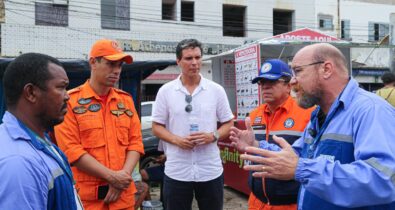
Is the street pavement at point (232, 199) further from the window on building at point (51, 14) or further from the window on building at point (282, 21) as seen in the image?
the window on building at point (282, 21)

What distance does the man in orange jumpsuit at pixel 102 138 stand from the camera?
286 centimetres

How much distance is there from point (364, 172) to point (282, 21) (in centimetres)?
2389

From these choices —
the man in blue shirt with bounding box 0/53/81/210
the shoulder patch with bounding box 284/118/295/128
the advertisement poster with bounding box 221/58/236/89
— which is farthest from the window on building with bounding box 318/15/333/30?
the man in blue shirt with bounding box 0/53/81/210

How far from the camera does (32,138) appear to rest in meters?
1.57

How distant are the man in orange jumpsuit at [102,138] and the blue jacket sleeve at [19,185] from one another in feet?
4.57

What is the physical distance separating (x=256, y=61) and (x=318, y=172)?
4456 millimetres

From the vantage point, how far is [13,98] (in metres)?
1.64

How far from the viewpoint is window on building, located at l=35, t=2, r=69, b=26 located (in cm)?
1814

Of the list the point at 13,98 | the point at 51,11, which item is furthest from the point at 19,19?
the point at 13,98

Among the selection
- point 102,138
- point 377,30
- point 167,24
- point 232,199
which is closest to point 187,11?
point 167,24

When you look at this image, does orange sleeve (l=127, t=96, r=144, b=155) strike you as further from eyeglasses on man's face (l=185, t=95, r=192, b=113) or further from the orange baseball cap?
eyeglasses on man's face (l=185, t=95, r=192, b=113)

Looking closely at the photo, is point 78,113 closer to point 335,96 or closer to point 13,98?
point 13,98

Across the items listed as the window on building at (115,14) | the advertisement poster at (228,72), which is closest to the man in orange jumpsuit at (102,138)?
the advertisement poster at (228,72)

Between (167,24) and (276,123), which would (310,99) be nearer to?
(276,123)
